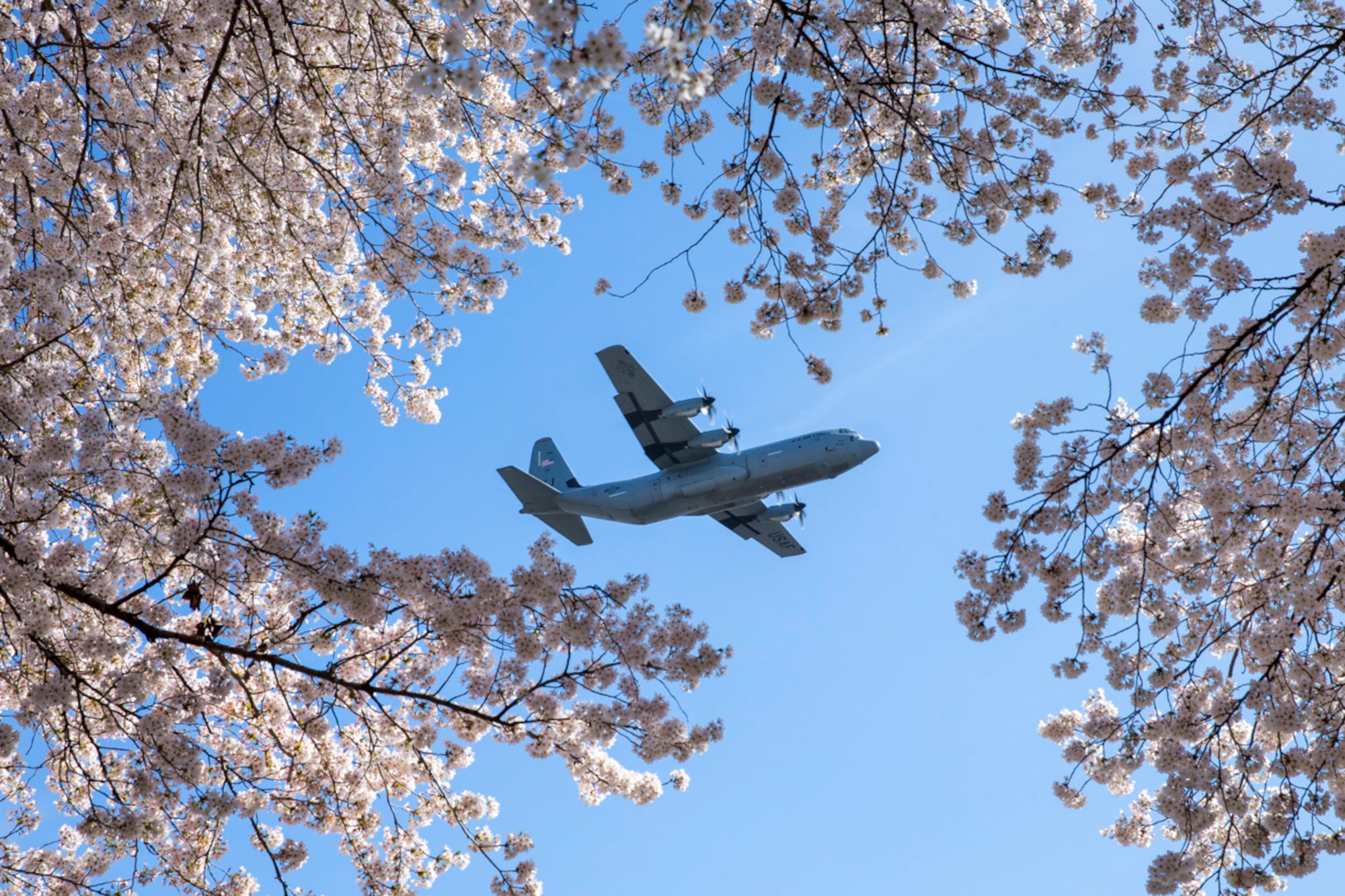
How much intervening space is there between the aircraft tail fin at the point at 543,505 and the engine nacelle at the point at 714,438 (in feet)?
13.8

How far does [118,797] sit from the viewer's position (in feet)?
17.3

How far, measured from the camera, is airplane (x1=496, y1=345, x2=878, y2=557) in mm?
18031

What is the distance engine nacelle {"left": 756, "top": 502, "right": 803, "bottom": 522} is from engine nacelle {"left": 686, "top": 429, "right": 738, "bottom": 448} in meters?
3.53

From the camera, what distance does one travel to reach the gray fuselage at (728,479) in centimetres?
1791

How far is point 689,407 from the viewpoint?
18.1 meters

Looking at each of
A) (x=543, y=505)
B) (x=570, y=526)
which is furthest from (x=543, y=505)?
(x=570, y=526)

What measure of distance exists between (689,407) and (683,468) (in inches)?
77.1

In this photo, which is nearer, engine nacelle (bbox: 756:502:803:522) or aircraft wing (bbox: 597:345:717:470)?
aircraft wing (bbox: 597:345:717:470)

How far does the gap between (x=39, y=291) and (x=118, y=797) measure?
301cm

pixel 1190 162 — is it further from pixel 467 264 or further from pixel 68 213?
pixel 68 213

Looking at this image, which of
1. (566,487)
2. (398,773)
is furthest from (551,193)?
(566,487)

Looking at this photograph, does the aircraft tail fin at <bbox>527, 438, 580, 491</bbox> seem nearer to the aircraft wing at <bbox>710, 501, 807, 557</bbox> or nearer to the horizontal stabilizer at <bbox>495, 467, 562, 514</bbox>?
the horizontal stabilizer at <bbox>495, 467, 562, 514</bbox>

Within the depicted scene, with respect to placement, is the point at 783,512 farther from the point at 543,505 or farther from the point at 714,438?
the point at 543,505

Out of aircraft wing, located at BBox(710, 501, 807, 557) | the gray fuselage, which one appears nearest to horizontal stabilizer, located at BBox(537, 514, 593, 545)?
the gray fuselage
